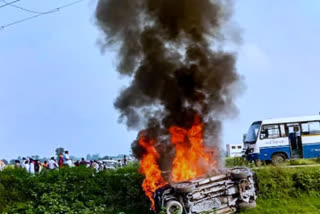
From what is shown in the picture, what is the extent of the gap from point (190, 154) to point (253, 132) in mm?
12304

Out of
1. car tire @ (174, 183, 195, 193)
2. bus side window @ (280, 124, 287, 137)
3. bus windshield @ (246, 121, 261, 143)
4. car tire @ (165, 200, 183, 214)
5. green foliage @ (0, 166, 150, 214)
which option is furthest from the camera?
bus windshield @ (246, 121, 261, 143)

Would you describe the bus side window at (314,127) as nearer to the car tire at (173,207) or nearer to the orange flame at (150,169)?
the orange flame at (150,169)

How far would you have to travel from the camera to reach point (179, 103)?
16.8 m

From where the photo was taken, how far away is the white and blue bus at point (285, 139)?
1041 inches

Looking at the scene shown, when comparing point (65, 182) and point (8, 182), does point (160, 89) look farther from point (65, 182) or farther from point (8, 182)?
point (8, 182)

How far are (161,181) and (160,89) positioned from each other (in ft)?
10.9

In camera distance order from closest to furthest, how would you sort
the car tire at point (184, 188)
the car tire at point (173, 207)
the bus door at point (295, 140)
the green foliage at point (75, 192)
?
the car tire at point (184, 188) → the car tire at point (173, 207) → the green foliage at point (75, 192) → the bus door at point (295, 140)

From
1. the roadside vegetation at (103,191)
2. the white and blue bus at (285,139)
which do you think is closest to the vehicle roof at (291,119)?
the white and blue bus at (285,139)

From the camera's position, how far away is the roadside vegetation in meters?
16.7

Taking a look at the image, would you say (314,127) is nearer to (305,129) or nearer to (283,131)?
(305,129)

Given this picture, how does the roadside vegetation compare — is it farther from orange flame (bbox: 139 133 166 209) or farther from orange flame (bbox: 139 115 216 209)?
orange flame (bbox: 139 115 216 209)

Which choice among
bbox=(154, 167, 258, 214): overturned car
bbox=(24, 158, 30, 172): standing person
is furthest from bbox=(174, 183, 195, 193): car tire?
bbox=(24, 158, 30, 172): standing person

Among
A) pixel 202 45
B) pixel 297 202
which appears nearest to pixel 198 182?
pixel 297 202

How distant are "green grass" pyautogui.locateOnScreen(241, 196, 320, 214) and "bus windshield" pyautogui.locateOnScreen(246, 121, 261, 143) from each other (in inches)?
417
